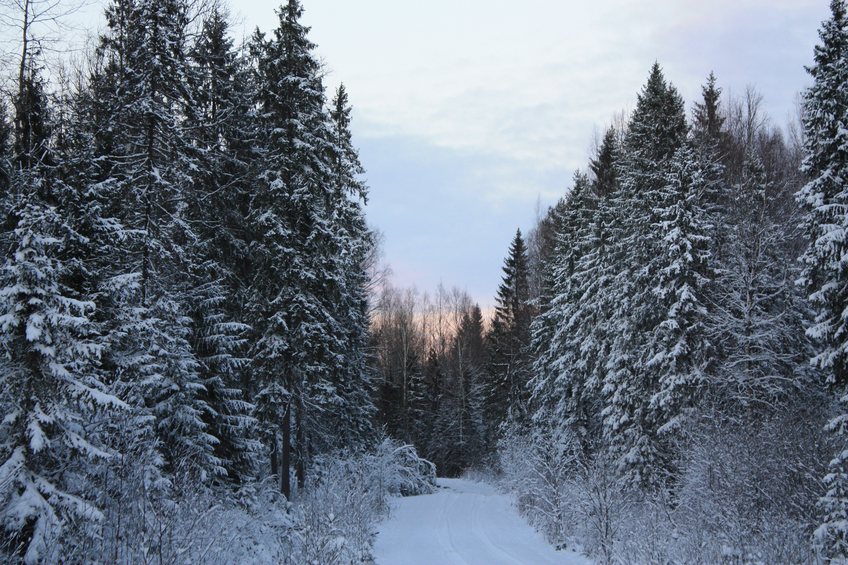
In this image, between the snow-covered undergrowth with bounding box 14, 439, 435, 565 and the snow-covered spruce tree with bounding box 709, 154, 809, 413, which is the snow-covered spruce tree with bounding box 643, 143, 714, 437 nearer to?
the snow-covered spruce tree with bounding box 709, 154, 809, 413

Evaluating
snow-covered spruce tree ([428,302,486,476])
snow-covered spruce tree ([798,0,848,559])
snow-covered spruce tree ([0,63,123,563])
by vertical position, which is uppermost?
snow-covered spruce tree ([798,0,848,559])

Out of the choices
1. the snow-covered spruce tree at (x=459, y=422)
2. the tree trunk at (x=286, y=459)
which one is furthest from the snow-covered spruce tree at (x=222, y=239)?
the snow-covered spruce tree at (x=459, y=422)

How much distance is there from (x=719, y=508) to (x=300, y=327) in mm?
12809

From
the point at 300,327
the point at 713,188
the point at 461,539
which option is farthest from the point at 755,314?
the point at 300,327

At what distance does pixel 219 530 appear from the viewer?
9102 millimetres

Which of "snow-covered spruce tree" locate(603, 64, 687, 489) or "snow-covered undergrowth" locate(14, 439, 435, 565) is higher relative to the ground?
"snow-covered spruce tree" locate(603, 64, 687, 489)

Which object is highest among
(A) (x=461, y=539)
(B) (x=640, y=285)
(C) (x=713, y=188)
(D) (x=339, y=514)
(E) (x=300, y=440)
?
(C) (x=713, y=188)

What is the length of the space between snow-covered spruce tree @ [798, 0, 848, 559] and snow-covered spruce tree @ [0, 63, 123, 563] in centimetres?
1448

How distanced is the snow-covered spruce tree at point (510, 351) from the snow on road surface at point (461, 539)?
48.1 feet

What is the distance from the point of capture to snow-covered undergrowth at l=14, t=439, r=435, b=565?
23.4ft

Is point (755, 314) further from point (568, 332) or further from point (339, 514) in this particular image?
point (339, 514)

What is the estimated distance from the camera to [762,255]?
19484 millimetres

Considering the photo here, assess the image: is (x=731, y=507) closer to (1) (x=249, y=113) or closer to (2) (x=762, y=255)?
(2) (x=762, y=255)

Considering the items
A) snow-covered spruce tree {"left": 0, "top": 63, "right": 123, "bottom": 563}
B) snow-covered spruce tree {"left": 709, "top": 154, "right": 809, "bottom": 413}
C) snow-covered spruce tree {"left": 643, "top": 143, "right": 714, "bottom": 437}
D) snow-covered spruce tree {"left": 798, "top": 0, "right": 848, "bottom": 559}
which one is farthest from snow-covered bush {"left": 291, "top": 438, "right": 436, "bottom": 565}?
snow-covered spruce tree {"left": 709, "top": 154, "right": 809, "bottom": 413}
